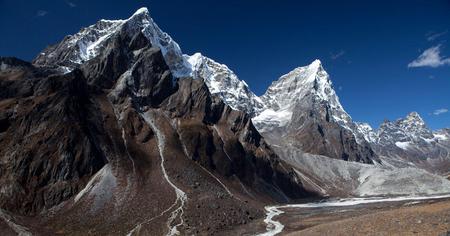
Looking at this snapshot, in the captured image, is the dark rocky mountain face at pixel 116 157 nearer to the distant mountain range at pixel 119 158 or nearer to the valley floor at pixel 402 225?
the distant mountain range at pixel 119 158

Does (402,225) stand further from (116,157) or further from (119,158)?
(116,157)

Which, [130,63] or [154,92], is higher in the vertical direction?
[130,63]

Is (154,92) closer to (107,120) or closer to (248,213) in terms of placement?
(107,120)

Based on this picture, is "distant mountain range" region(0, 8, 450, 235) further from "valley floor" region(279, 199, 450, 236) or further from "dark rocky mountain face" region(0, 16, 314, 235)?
"valley floor" region(279, 199, 450, 236)

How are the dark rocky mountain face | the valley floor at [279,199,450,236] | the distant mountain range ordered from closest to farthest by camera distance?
the valley floor at [279,199,450,236]
the distant mountain range
the dark rocky mountain face

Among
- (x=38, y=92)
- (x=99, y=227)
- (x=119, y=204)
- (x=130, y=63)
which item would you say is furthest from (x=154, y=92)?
(x=99, y=227)

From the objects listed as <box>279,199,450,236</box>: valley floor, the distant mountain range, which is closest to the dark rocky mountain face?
the distant mountain range

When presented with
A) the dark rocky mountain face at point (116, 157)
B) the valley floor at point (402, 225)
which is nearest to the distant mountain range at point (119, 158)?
the dark rocky mountain face at point (116, 157)

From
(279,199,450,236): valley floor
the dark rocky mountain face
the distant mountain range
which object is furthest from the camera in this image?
the dark rocky mountain face

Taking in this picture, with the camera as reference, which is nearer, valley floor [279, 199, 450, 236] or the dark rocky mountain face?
valley floor [279, 199, 450, 236]
